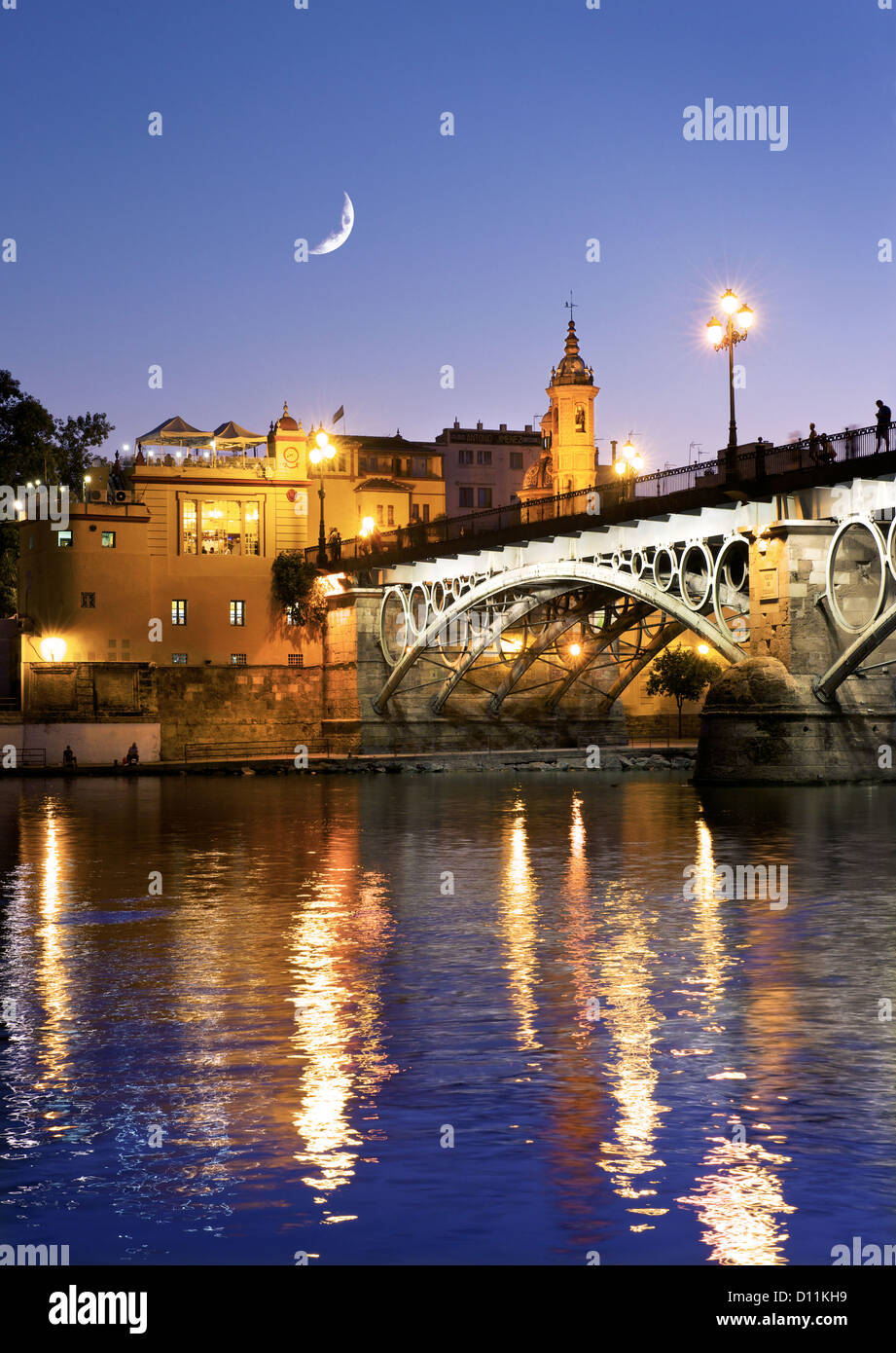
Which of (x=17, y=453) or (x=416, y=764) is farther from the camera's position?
(x=17, y=453)

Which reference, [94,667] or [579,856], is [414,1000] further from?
[94,667]

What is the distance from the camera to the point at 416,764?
190 ft

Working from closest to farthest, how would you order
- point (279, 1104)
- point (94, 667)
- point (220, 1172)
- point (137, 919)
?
point (220, 1172)
point (279, 1104)
point (137, 919)
point (94, 667)

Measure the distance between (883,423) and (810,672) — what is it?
6.32 metres

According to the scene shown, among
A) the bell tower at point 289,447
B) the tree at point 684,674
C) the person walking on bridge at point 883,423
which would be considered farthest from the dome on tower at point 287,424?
the person walking on bridge at point 883,423

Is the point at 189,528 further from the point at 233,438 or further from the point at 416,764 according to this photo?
the point at 416,764

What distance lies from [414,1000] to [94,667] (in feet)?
170

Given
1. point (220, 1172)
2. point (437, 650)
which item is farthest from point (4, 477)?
point (220, 1172)

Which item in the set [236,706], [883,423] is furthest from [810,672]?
[236,706]

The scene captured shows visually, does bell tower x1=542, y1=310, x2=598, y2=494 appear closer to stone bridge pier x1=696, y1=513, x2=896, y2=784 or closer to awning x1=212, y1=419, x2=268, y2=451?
awning x1=212, y1=419, x2=268, y2=451

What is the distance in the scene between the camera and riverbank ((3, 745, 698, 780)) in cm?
5603

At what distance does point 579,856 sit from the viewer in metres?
25.5

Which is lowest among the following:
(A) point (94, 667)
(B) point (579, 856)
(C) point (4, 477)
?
(B) point (579, 856)

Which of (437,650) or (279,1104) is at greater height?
(437,650)
